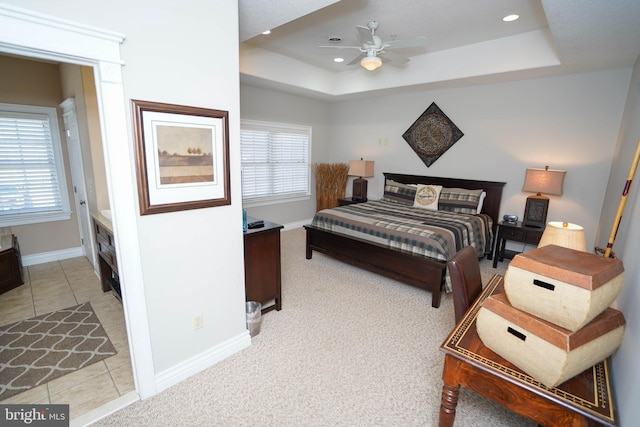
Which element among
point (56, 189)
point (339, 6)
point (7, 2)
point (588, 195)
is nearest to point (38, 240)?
point (56, 189)

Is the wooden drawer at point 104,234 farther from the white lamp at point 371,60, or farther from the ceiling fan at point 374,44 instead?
the white lamp at point 371,60

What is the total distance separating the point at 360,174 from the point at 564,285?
4.69 metres

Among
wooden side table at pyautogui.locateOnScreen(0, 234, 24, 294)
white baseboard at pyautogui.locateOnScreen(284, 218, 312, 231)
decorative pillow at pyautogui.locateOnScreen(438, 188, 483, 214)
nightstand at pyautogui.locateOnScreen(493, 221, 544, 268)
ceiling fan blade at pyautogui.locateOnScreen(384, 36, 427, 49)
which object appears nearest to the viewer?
ceiling fan blade at pyautogui.locateOnScreen(384, 36, 427, 49)

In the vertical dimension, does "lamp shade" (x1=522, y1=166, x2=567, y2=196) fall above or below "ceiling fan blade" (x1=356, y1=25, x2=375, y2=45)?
below

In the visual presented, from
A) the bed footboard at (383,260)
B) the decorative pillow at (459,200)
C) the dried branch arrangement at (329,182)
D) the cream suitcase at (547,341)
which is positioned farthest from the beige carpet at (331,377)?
the dried branch arrangement at (329,182)

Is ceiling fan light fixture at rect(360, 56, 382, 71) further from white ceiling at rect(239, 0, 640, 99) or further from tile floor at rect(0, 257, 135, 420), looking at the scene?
tile floor at rect(0, 257, 135, 420)

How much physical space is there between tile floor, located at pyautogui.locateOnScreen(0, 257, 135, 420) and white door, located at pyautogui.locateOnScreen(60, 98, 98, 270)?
307 millimetres

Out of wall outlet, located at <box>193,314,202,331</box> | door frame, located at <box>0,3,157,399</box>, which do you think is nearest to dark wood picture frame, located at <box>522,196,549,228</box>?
wall outlet, located at <box>193,314,202,331</box>

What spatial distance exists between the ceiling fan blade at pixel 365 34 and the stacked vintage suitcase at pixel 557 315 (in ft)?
8.22

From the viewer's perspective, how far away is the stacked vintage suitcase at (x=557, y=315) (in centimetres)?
100

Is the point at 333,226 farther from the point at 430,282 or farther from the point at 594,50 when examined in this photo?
the point at 594,50

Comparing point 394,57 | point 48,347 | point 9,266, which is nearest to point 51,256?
point 9,266

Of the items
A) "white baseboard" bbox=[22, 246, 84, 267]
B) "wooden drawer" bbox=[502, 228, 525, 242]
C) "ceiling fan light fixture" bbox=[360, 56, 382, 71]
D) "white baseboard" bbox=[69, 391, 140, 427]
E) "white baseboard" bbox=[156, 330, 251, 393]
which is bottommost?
"white baseboard" bbox=[69, 391, 140, 427]

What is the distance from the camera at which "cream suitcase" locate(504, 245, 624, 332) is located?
992mm
